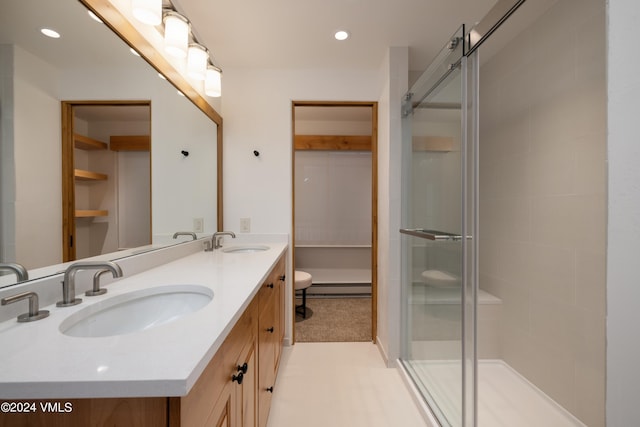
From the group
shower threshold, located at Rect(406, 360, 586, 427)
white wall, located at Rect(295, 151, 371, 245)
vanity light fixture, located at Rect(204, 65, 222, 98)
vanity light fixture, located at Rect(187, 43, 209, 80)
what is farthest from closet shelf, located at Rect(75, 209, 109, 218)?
white wall, located at Rect(295, 151, 371, 245)

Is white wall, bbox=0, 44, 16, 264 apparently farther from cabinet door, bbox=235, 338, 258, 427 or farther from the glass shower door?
the glass shower door

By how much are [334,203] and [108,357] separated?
3.55 meters

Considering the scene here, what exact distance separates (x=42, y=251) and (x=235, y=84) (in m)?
1.93

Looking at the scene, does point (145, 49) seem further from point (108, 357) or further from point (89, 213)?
point (108, 357)

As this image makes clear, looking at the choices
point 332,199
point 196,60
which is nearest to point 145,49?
point 196,60

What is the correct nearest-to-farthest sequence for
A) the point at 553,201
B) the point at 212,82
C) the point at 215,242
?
the point at 553,201 < the point at 212,82 < the point at 215,242

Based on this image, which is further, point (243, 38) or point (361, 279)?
point (361, 279)

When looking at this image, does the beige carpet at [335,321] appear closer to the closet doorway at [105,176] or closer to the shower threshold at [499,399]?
the shower threshold at [499,399]

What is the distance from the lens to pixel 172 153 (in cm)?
164

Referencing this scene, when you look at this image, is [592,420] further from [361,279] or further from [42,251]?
[42,251]

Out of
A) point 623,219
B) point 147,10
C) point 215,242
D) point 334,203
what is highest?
point 147,10

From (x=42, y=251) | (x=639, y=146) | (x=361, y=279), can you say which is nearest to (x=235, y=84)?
(x=42, y=251)

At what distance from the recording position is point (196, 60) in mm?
1669

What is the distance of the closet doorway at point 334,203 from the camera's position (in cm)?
357
